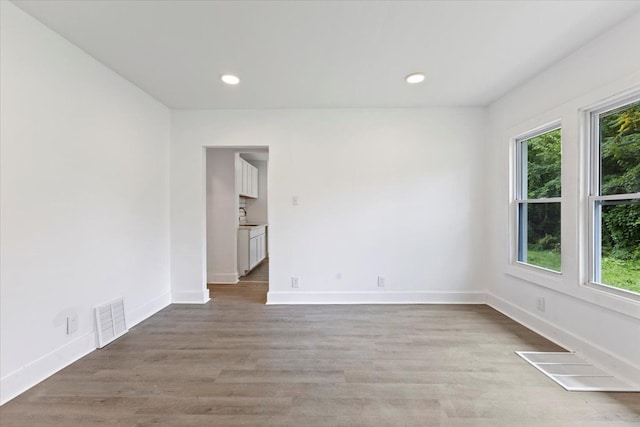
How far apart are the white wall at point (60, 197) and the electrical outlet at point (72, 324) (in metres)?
0.03

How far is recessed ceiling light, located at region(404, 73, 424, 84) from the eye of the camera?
8.85 ft

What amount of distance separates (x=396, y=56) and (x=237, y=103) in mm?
1944

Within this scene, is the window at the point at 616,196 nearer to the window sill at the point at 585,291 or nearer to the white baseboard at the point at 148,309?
the window sill at the point at 585,291

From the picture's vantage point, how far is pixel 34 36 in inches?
75.9

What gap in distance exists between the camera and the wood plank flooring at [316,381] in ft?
5.34

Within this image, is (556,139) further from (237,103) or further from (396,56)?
(237,103)

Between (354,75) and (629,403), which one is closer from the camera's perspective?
(629,403)

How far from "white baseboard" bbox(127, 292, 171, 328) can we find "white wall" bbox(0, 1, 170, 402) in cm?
2

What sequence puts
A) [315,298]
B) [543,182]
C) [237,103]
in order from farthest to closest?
1. [315,298]
2. [237,103]
3. [543,182]

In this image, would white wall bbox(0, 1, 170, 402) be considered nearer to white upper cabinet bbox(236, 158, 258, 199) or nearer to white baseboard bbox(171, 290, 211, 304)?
white baseboard bbox(171, 290, 211, 304)

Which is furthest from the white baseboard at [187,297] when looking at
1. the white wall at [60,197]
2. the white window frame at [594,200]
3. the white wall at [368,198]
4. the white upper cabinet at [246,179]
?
the white window frame at [594,200]

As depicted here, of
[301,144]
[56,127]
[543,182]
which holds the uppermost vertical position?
[301,144]

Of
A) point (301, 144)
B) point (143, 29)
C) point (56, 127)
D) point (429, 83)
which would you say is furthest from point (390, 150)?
point (56, 127)

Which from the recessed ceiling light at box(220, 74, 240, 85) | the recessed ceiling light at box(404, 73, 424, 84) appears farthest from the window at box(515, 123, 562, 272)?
the recessed ceiling light at box(220, 74, 240, 85)
